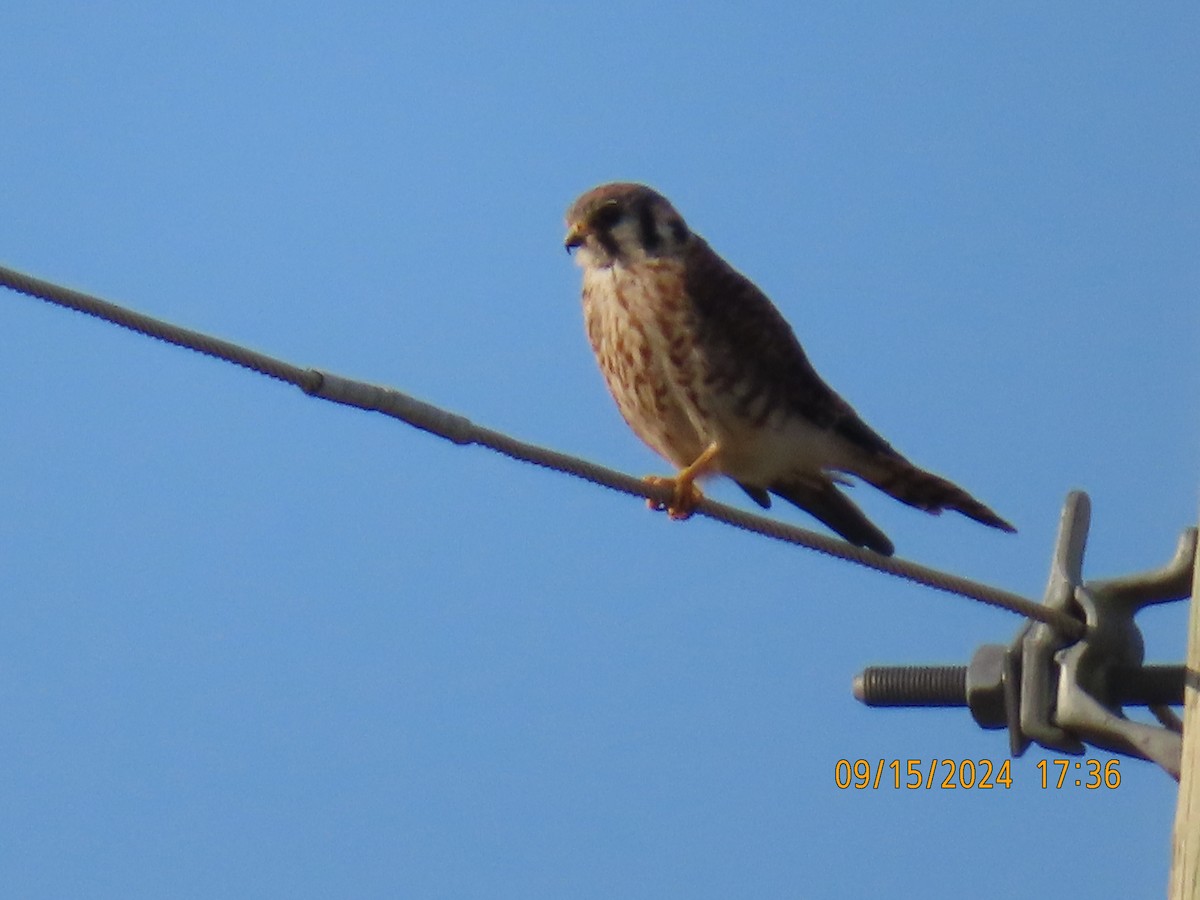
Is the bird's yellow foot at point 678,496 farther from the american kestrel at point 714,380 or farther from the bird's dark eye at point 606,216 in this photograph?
the bird's dark eye at point 606,216

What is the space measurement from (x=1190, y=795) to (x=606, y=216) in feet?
9.63

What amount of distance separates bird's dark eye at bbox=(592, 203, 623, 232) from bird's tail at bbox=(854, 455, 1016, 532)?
92cm

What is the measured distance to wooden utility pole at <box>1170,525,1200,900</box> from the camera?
2.46 meters

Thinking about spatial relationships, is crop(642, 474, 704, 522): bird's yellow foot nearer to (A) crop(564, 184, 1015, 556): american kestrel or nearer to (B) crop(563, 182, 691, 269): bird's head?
(A) crop(564, 184, 1015, 556): american kestrel

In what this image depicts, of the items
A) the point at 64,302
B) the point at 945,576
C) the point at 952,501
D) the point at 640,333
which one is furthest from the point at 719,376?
the point at 64,302

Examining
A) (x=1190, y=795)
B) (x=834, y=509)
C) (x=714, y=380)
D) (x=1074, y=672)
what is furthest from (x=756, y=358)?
(x=1190, y=795)

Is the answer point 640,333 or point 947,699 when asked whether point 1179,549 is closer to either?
point 947,699

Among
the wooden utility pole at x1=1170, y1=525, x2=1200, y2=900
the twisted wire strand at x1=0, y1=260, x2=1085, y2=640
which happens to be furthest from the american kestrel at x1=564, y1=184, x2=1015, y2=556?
the wooden utility pole at x1=1170, y1=525, x2=1200, y2=900

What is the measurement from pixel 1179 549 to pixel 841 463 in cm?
188

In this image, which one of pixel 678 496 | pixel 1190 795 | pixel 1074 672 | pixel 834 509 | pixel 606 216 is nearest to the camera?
pixel 1190 795

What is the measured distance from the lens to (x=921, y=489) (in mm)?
4719

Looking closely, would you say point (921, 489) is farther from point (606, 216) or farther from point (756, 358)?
point (606, 216)

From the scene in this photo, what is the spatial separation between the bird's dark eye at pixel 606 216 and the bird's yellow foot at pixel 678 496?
76cm

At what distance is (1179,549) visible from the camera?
10.4 feet
